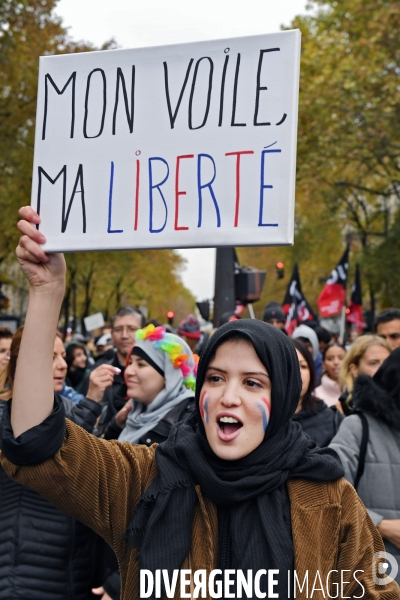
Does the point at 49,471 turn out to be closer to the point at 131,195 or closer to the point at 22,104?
the point at 131,195

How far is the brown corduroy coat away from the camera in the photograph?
7.52 feet

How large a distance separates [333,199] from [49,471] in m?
24.9

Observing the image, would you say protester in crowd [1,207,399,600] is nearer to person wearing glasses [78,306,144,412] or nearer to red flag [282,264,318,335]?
person wearing glasses [78,306,144,412]

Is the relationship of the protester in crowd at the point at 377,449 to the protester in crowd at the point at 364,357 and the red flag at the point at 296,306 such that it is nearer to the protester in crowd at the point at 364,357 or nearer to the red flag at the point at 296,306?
the protester in crowd at the point at 364,357

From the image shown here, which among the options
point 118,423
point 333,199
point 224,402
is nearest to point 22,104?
point 333,199

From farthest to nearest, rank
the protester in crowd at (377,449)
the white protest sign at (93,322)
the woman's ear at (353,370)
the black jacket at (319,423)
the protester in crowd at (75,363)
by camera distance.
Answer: the white protest sign at (93,322)
the protester in crowd at (75,363)
the woman's ear at (353,370)
the black jacket at (319,423)
the protester in crowd at (377,449)

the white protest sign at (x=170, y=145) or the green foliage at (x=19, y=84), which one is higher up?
the green foliage at (x=19, y=84)

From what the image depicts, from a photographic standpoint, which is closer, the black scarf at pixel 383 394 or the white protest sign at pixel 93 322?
the black scarf at pixel 383 394

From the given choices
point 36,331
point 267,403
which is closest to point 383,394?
point 267,403

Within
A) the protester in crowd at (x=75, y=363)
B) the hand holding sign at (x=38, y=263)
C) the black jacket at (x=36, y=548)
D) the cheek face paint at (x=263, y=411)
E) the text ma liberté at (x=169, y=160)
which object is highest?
the text ma liberté at (x=169, y=160)

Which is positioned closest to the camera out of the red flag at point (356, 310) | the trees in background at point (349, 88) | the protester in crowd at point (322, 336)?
the protester in crowd at point (322, 336)

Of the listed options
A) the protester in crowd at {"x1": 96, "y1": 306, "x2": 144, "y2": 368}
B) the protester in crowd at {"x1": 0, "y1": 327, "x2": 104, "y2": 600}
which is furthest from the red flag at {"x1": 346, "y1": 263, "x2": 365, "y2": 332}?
the protester in crowd at {"x1": 0, "y1": 327, "x2": 104, "y2": 600}

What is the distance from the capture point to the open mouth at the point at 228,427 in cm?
237

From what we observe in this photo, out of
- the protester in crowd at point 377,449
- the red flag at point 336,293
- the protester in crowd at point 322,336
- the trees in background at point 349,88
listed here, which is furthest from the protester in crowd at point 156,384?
the trees in background at point 349,88
